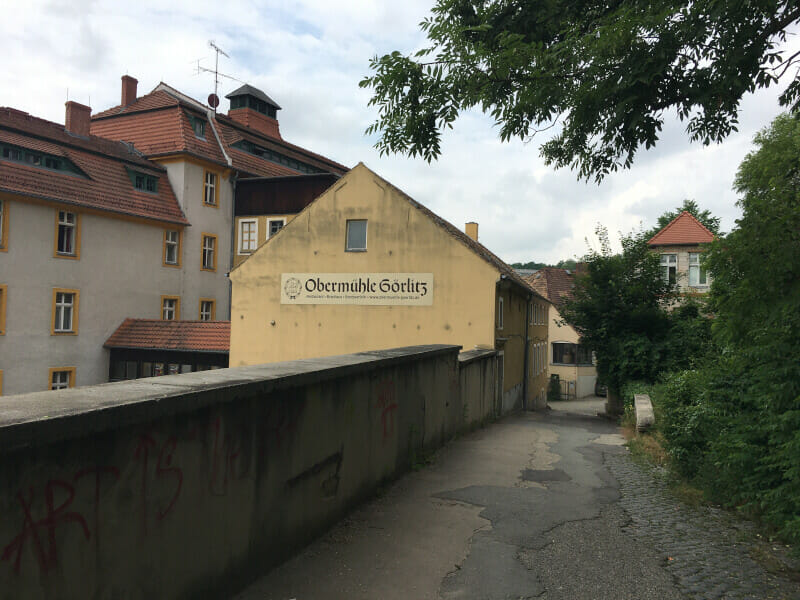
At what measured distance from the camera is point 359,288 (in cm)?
2138

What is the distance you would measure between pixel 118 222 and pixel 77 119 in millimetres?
6307

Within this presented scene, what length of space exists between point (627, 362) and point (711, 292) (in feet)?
56.9

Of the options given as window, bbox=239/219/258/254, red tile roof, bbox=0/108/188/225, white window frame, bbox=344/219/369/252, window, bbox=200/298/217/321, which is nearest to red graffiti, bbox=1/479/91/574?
white window frame, bbox=344/219/369/252

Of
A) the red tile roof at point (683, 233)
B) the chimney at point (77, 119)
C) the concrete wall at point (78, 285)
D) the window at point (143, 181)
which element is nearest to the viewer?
the concrete wall at point (78, 285)

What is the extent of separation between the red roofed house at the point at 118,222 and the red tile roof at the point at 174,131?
3.0 inches

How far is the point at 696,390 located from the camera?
8.91 m

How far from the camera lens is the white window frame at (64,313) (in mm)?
26750

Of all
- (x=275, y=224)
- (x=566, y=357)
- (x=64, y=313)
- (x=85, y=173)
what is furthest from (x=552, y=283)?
(x=64, y=313)

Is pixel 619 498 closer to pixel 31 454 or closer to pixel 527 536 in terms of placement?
pixel 527 536

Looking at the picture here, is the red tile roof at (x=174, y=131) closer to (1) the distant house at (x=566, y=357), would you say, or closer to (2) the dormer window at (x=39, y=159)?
(2) the dormer window at (x=39, y=159)

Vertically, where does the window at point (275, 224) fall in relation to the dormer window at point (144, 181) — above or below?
below

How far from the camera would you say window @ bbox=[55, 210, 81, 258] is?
2652cm

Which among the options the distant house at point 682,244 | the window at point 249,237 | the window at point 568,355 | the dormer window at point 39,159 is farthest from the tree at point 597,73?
the window at point 568,355

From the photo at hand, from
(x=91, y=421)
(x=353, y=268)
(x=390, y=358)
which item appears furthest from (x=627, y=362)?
(x=91, y=421)
